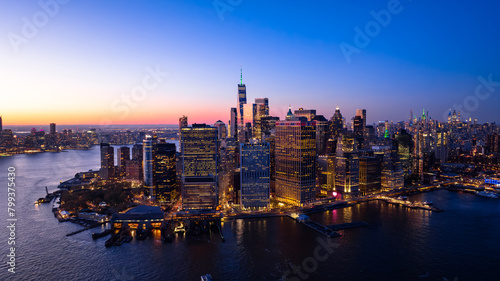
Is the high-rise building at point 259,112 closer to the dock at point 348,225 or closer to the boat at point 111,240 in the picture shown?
the dock at point 348,225

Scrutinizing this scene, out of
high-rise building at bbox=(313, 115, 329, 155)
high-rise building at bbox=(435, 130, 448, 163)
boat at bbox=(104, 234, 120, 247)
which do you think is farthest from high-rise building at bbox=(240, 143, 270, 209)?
high-rise building at bbox=(435, 130, 448, 163)

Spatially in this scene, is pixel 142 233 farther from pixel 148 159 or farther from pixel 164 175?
pixel 148 159

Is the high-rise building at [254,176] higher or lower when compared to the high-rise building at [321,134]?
lower

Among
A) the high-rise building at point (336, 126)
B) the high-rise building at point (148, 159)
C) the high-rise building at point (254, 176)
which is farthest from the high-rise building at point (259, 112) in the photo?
the high-rise building at point (254, 176)

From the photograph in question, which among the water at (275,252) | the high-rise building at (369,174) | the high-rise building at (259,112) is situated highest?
the high-rise building at (259,112)

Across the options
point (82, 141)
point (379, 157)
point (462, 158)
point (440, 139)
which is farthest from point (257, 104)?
point (82, 141)

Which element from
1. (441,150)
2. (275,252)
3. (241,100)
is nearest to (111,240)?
(275,252)
